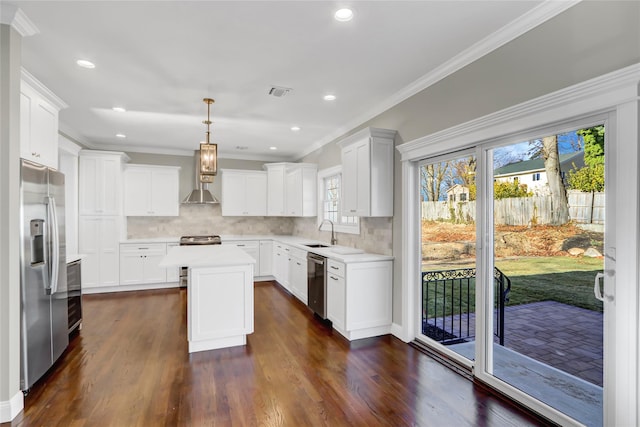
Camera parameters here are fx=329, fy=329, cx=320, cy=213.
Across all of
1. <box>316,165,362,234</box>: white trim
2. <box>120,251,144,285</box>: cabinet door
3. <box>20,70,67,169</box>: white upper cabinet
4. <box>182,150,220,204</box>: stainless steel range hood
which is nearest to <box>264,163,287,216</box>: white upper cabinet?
<box>316,165,362,234</box>: white trim

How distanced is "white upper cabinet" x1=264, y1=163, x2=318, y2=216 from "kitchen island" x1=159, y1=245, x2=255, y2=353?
2.91 metres

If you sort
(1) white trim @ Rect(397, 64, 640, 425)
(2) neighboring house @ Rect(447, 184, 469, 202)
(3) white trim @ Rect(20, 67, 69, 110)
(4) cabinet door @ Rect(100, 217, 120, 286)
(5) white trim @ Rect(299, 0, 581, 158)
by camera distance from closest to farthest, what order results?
1. (1) white trim @ Rect(397, 64, 640, 425)
2. (5) white trim @ Rect(299, 0, 581, 158)
3. (3) white trim @ Rect(20, 67, 69, 110)
4. (2) neighboring house @ Rect(447, 184, 469, 202)
5. (4) cabinet door @ Rect(100, 217, 120, 286)

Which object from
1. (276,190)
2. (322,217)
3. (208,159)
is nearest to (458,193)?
(208,159)

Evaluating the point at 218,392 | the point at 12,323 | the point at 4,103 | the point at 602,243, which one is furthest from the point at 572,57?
the point at 12,323

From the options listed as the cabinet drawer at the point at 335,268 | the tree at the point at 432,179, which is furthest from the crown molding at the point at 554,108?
the cabinet drawer at the point at 335,268

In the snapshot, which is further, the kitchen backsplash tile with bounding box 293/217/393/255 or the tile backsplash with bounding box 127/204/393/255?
the tile backsplash with bounding box 127/204/393/255

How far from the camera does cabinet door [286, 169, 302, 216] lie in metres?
6.41

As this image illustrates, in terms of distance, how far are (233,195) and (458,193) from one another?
5.00m

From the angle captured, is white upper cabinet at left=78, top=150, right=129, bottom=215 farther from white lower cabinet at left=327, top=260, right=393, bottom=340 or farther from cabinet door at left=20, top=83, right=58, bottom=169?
white lower cabinet at left=327, top=260, right=393, bottom=340

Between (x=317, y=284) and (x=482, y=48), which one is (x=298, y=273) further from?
(x=482, y=48)

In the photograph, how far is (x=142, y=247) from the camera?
5992 millimetres

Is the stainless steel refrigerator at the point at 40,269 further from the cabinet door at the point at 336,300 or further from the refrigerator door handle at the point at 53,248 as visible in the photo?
the cabinet door at the point at 336,300

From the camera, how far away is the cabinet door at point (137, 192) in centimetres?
623

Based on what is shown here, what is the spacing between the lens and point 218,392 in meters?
2.58
